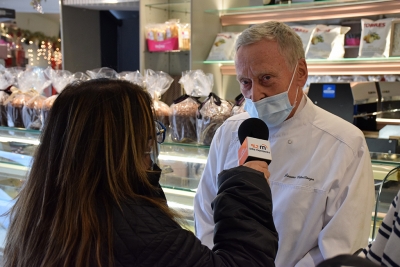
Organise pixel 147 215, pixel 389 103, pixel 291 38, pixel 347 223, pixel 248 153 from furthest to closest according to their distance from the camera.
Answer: pixel 389 103 < pixel 291 38 < pixel 347 223 < pixel 248 153 < pixel 147 215

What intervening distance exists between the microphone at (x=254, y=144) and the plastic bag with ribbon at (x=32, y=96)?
5.14ft

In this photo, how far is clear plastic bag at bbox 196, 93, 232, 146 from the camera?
1.93 meters

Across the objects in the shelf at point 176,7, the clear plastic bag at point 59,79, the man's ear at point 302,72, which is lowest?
the clear plastic bag at point 59,79

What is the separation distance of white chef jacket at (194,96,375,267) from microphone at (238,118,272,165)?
23 centimetres

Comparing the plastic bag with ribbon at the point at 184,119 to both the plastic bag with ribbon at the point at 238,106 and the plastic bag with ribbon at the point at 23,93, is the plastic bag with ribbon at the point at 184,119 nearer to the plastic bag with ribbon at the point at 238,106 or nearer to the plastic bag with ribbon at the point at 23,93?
the plastic bag with ribbon at the point at 238,106

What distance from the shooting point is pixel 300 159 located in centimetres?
135

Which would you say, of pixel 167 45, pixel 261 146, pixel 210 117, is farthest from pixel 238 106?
pixel 167 45

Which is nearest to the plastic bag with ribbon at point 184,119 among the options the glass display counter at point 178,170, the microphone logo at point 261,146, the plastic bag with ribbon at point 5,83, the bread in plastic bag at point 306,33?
the glass display counter at point 178,170

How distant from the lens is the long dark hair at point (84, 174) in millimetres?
928

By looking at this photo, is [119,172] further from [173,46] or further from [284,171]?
[173,46]

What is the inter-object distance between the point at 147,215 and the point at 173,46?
136 inches

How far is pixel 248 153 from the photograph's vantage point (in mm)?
1076

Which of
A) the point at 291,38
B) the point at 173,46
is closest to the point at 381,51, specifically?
the point at 173,46

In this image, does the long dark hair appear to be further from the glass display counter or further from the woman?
the glass display counter
